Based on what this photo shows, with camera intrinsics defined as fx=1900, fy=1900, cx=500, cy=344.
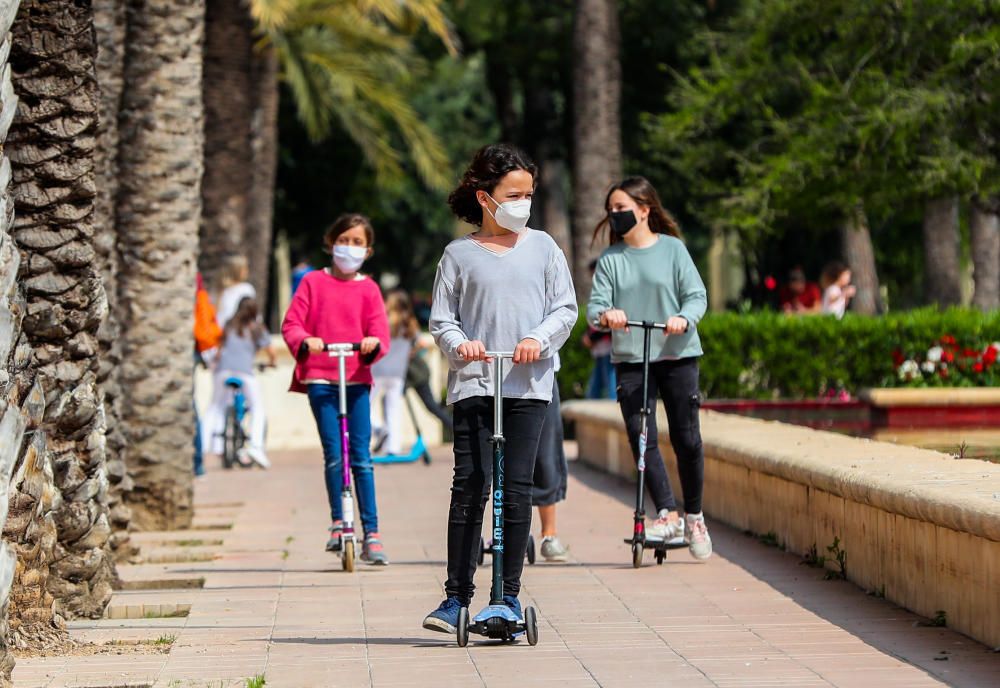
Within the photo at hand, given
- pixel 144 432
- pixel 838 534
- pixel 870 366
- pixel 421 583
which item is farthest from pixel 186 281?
pixel 870 366

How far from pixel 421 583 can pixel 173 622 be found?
1465 millimetres

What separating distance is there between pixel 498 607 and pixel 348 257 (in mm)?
3203

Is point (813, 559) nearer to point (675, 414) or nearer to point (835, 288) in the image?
point (675, 414)

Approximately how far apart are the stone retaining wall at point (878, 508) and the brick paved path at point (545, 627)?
133 mm

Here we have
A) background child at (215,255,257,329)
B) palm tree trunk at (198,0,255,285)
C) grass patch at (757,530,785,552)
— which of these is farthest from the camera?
palm tree trunk at (198,0,255,285)

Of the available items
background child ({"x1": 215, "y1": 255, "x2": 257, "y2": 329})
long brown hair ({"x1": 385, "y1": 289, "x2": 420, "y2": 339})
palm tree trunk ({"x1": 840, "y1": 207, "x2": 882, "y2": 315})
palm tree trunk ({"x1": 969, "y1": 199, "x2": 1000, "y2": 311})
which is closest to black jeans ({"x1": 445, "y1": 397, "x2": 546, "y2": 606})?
long brown hair ({"x1": 385, "y1": 289, "x2": 420, "y2": 339})

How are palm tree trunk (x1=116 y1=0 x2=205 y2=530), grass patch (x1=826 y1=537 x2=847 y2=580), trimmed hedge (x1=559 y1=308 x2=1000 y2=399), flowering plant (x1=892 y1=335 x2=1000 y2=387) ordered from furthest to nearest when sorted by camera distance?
1. trimmed hedge (x1=559 y1=308 x2=1000 y2=399)
2. flowering plant (x1=892 y1=335 x2=1000 y2=387)
3. palm tree trunk (x1=116 y1=0 x2=205 y2=530)
4. grass patch (x1=826 y1=537 x2=847 y2=580)

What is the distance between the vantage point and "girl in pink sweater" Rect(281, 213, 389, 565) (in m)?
9.51

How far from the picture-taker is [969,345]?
54.6ft

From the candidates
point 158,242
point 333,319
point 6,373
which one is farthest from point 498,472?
point 158,242

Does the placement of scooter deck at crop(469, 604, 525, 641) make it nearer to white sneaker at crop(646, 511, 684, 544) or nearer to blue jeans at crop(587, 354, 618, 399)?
white sneaker at crop(646, 511, 684, 544)

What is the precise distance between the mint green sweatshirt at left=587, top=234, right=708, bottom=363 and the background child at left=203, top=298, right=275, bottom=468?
8069 millimetres

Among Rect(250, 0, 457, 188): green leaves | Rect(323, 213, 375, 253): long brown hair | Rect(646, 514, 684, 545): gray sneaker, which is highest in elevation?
Rect(250, 0, 457, 188): green leaves

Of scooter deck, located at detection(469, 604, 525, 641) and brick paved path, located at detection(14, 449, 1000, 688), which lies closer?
brick paved path, located at detection(14, 449, 1000, 688)
